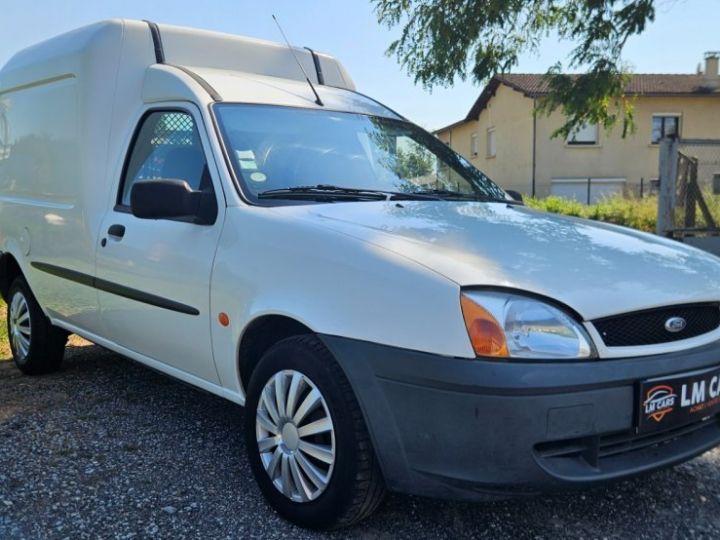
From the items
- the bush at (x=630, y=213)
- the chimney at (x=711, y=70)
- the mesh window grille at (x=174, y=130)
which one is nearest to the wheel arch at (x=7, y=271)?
the mesh window grille at (x=174, y=130)

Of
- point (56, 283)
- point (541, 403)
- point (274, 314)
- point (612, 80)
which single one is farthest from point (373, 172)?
point (612, 80)

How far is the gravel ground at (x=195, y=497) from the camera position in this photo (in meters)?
2.64

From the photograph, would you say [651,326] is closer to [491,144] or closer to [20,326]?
[20,326]

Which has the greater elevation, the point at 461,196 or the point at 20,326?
the point at 461,196

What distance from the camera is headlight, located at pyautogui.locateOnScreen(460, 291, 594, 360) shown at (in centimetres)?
214

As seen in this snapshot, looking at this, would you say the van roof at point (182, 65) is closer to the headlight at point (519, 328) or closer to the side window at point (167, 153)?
the side window at point (167, 153)

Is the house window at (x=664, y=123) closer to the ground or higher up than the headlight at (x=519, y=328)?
higher up

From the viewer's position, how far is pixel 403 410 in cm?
223

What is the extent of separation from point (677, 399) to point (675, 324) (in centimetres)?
26

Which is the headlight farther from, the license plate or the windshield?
the windshield

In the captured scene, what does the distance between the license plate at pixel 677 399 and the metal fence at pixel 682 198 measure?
6524 mm

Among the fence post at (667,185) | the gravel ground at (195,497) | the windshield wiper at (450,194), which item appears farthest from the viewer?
the fence post at (667,185)

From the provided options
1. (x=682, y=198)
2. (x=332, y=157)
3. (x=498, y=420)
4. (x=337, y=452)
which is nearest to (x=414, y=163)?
(x=332, y=157)

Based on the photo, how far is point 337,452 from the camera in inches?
95.4
